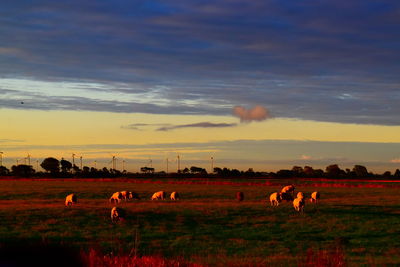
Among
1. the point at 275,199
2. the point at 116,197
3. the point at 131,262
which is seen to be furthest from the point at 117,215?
the point at 131,262

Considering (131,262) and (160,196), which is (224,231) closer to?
(131,262)

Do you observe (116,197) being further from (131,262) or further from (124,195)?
(131,262)

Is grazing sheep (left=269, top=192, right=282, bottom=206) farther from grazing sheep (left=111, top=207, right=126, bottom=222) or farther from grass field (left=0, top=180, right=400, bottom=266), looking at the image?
grazing sheep (left=111, top=207, right=126, bottom=222)

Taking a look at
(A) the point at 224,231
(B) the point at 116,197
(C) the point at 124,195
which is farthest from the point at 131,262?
(C) the point at 124,195

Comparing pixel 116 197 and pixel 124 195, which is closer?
pixel 116 197

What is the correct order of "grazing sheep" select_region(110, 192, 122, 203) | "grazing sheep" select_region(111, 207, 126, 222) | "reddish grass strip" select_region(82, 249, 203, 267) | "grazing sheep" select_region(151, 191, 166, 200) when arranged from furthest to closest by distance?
"grazing sheep" select_region(151, 191, 166, 200), "grazing sheep" select_region(110, 192, 122, 203), "grazing sheep" select_region(111, 207, 126, 222), "reddish grass strip" select_region(82, 249, 203, 267)

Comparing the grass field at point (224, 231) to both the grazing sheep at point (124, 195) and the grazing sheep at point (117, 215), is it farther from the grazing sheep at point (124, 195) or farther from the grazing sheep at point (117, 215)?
the grazing sheep at point (124, 195)

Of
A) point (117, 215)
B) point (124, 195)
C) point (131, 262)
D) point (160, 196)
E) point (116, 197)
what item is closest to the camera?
point (131, 262)

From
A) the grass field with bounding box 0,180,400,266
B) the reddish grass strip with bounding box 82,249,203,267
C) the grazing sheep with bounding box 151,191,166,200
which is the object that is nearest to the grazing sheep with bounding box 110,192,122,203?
the grazing sheep with bounding box 151,191,166,200

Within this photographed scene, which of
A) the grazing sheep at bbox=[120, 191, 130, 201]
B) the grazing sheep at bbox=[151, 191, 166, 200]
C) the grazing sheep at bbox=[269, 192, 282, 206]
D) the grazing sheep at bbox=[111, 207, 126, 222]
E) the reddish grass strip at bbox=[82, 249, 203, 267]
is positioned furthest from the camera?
the grazing sheep at bbox=[151, 191, 166, 200]

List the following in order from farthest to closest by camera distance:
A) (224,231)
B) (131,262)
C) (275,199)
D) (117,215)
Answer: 1. (275,199)
2. (117,215)
3. (224,231)
4. (131,262)

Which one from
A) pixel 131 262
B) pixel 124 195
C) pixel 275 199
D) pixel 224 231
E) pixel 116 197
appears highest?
pixel 124 195

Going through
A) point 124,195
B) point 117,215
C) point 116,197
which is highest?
point 124,195

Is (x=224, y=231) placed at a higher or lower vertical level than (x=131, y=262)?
lower
